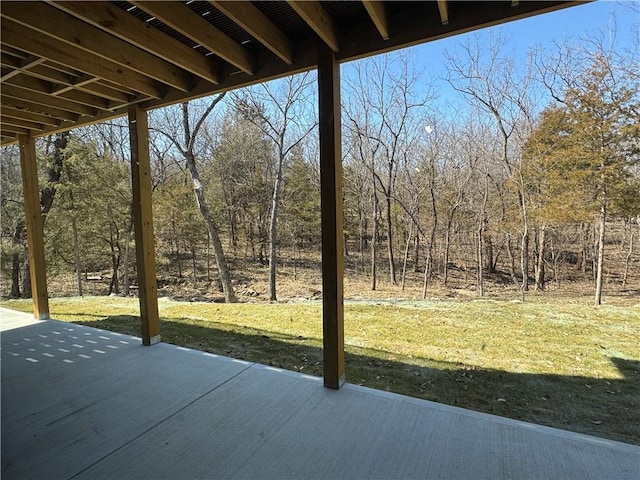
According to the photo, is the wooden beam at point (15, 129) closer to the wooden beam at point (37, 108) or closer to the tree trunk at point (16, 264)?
the wooden beam at point (37, 108)

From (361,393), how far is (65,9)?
2598mm

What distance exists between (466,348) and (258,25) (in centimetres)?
352

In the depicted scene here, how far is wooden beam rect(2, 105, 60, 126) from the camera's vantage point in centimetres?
296

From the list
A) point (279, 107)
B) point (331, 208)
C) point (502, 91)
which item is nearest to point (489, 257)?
point (502, 91)

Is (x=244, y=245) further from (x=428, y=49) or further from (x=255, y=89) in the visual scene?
(x=428, y=49)

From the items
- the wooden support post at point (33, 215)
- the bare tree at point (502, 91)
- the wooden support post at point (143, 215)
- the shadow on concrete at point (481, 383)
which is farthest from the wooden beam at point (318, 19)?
the bare tree at point (502, 91)

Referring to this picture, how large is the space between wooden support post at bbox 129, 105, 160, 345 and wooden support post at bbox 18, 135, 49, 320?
Answer: 174cm

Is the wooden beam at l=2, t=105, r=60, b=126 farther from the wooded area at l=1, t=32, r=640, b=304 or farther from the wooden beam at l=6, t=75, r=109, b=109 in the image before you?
the wooded area at l=1, t=32, r=640, b=304

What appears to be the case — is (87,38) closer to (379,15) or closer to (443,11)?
(379,15)

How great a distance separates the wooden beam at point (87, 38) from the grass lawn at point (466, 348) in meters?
2.46

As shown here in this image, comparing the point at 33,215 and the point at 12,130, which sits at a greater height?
the point at 12,130

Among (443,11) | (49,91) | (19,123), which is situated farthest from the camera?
(19,123)

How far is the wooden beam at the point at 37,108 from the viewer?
2786mm

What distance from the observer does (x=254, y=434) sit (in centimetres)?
175
